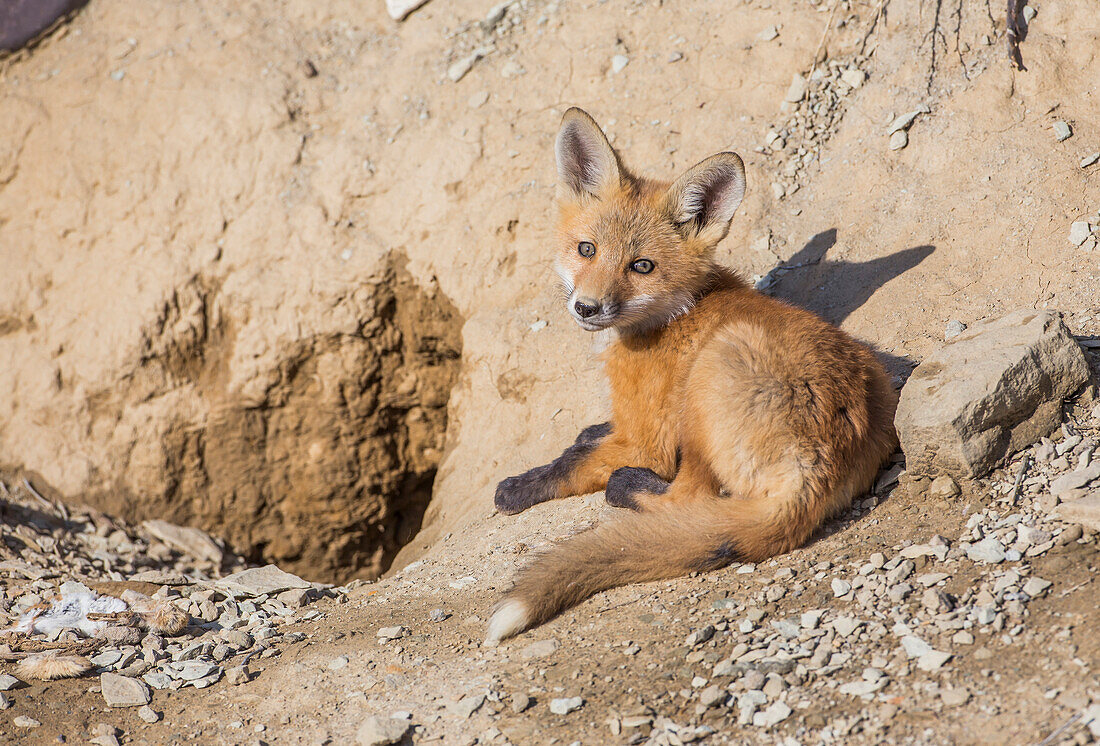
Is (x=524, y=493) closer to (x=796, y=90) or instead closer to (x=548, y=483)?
(x=548, y=483)

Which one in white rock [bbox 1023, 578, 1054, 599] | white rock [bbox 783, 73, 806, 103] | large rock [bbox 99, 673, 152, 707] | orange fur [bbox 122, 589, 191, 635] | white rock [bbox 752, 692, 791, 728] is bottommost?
white rock [bbox 1023, 578, 1054, 599]

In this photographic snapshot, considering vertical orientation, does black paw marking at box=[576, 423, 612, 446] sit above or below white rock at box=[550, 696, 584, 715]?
above

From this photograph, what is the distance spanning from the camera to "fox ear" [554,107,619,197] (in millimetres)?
3871

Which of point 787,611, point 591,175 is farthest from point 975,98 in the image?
point 787,611

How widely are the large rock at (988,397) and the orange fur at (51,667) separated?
333cm

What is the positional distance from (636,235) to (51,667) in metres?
3.04

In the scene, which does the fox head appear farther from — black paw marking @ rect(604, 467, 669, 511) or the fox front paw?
the fox front paw

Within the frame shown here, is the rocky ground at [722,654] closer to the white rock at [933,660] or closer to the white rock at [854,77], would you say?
the white rock at [933,660]

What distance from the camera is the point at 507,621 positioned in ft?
9.32

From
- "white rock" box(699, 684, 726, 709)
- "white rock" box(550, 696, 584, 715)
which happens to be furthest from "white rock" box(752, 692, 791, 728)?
"white rock" box(550, 696, 584, 715)

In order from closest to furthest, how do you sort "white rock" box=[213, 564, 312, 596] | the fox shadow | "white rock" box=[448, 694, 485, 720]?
"white rock" box=[448, 694, 485, 720]
"white rock" box=[213, 564, 312, 596]
the fox shadow

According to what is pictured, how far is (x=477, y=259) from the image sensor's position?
554 centimetres

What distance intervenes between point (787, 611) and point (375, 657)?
59.9 inches

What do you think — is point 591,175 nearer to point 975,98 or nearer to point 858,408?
point 858,408
